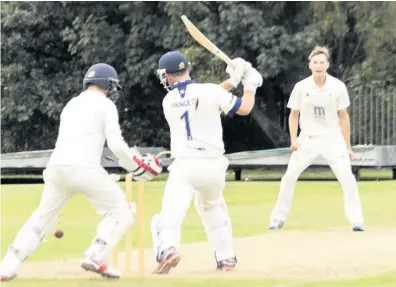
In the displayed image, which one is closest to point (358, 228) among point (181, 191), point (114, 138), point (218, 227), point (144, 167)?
point (218, 227)

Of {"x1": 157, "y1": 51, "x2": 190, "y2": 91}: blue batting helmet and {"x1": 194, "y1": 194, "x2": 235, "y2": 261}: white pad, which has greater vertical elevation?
{"x1": 157, "y1": 51, "x2": 190, "y2": 91}: blue batting helmet

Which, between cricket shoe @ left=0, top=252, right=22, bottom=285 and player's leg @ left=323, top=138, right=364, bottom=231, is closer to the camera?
cricket shoe @ left=0, top=252, right=22, bottom=285

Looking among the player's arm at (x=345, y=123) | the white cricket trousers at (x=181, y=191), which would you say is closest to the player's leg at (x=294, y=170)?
the player's arm at (x=345, y=123)

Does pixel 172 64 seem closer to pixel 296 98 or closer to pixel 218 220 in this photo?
pixel 218 220

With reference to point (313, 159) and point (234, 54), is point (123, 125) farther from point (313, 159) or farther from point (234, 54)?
point (313, 159)

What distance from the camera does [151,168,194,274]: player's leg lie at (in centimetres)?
831

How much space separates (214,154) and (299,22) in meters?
21.5

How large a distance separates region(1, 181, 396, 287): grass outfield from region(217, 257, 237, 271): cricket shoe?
0.84 metres

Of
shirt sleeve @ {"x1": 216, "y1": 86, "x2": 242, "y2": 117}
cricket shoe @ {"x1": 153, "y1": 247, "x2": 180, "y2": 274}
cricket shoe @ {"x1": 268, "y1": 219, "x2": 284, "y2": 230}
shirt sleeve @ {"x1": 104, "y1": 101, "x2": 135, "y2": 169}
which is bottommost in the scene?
cricket shoe @ {"x1": 268, "y1": 219, "x2": 284, "y2": 230}

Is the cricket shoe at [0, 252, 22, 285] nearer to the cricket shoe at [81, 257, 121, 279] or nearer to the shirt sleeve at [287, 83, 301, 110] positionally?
the cricket shoe at [81, 257, 121, 279]

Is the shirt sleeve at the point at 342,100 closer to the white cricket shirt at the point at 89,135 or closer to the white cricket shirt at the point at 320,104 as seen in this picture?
the white cricket shirt at the point at 320,104

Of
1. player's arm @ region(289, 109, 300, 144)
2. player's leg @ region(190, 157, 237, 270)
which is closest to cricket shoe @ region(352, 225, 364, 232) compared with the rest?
player's arm @ region(289, 109, 300, 144)

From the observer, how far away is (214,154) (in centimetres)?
861

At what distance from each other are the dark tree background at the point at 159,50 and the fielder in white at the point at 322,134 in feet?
52.2
